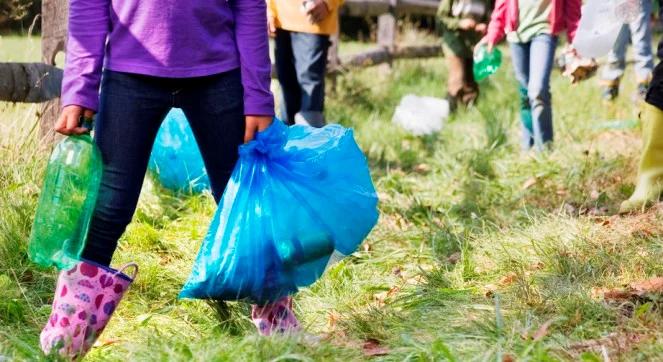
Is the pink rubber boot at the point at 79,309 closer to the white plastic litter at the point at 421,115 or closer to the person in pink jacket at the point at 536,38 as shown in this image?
the person in pink jacket at the point at 536,38

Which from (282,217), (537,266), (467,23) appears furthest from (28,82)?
(467,23)

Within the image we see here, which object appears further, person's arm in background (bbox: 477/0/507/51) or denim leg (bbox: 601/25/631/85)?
denim leg (bbox: 601/25/631/85)

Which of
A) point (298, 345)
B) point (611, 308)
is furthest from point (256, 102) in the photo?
point (611, 308)

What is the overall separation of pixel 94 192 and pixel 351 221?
77 centimetres

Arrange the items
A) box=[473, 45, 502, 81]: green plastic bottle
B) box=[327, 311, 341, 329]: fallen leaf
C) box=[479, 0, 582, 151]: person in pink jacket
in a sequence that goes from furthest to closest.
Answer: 1. box=[473, 45, 502, 81]: green plastic bottle
2. box=[479, 0, 582, 151]: person in pink jacket
3. box=[327, 311, 341, 329]: fallen leaf

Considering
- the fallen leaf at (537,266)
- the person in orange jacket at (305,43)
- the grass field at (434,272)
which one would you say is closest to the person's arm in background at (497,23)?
the grass field at (434,272)

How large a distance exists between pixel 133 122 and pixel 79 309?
0.55 metres

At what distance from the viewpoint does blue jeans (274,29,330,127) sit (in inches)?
191

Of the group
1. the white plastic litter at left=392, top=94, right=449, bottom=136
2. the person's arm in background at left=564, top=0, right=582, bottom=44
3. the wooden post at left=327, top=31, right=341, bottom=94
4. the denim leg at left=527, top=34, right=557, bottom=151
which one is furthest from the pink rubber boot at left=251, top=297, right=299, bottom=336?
the wooden post at left=327, top=31, right=341, bottom=94

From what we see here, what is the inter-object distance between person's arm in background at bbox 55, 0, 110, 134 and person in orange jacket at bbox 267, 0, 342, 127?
2.15 metres

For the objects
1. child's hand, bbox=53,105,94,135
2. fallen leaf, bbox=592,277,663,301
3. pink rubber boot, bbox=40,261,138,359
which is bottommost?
fallen leaf, bbox=592,277,663,301

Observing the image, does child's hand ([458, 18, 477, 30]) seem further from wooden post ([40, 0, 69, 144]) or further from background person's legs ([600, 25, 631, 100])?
wooden post ([40, 0, 69, 144])

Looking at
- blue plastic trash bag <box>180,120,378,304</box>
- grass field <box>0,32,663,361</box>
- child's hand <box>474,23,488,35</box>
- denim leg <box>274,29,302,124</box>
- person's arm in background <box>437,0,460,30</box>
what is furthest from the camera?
person's arm in background <box>437,0,460,30</box>

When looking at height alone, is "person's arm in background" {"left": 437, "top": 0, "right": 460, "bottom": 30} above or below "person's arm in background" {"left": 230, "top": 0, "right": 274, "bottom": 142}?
below
